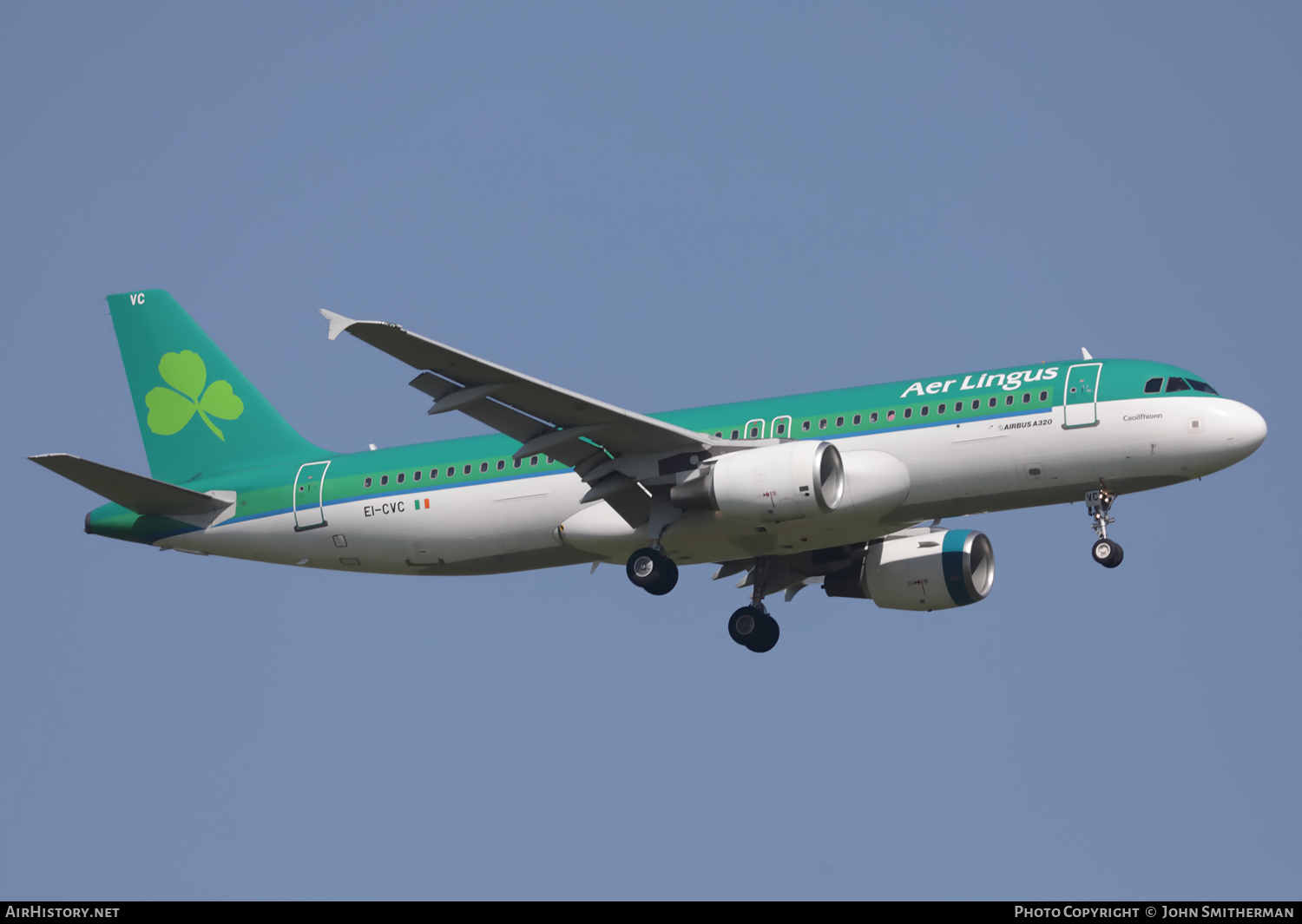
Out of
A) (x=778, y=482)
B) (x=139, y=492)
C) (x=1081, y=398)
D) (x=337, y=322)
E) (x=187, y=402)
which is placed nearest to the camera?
(x=337, y=322)

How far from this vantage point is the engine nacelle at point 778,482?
32.0 meters

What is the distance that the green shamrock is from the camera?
40.2 m

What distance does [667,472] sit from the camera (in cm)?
3412

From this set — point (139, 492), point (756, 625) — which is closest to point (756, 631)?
point (756, 625)

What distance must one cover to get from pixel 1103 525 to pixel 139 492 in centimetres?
2094

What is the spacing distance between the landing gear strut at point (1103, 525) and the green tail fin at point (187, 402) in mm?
17512

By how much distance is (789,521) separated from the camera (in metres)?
32.7

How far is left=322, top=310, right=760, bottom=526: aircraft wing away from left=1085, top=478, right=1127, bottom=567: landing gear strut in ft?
22.4

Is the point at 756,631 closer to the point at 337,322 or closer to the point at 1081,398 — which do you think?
the point at 1081,398

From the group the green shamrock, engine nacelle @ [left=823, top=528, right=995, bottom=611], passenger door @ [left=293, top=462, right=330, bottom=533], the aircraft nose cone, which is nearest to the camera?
the aircraft nose cone

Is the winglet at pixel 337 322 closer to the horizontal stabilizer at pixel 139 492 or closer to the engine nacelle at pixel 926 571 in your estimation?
the horizontal stabilizer at pixel 139 492

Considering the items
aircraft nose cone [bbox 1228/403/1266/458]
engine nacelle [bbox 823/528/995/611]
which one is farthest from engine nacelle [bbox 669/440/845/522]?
aircraft nose cone [bbox 1228/403/1266/458]

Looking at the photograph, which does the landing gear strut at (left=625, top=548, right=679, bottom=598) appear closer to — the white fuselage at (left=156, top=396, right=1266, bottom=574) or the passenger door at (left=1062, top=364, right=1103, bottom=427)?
the white fuselage at (left=156, top=396, right=1266, bottom=574)

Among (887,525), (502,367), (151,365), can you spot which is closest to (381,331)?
(502,367)
